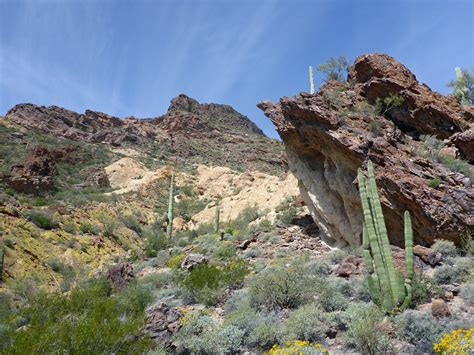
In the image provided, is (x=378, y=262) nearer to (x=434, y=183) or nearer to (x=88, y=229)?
(x=434, y=183)

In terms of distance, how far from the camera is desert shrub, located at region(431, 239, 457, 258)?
8.85 metres

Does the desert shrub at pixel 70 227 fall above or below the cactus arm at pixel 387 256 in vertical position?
above

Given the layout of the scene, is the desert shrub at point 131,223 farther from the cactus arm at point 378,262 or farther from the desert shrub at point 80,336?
the cactus arm at point 378,262

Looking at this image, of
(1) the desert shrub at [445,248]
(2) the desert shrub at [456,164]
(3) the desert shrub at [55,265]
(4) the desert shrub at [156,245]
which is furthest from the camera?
(4) the desert shrub at [156,245]

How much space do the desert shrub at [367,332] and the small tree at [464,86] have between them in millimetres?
13269

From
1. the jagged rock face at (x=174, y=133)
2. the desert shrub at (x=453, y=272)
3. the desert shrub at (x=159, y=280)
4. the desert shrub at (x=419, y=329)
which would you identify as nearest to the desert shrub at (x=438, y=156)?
the desert shrub at (x=453, y=272)

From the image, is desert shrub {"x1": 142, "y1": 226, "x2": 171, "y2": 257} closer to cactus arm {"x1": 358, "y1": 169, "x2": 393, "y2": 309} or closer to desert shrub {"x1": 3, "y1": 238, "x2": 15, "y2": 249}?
desert shrub {"x1": 3, "y1": 238, "x2": 15, "y2": 249}

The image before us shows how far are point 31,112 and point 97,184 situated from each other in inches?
961

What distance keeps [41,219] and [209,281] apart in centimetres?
1133

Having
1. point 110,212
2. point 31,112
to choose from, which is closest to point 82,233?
point 110,212

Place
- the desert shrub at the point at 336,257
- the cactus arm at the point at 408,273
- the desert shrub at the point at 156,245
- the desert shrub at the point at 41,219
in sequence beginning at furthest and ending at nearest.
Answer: the desert shrub at the point at 156,245
the desert shrub at the point at 41,219
the desert shrub at the point at 336,257
the cactus arm at the point at 408,273

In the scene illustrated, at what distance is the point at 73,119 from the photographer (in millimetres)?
52688

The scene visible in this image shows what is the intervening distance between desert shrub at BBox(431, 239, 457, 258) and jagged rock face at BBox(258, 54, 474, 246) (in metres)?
0.26

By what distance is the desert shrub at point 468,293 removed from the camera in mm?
6790
